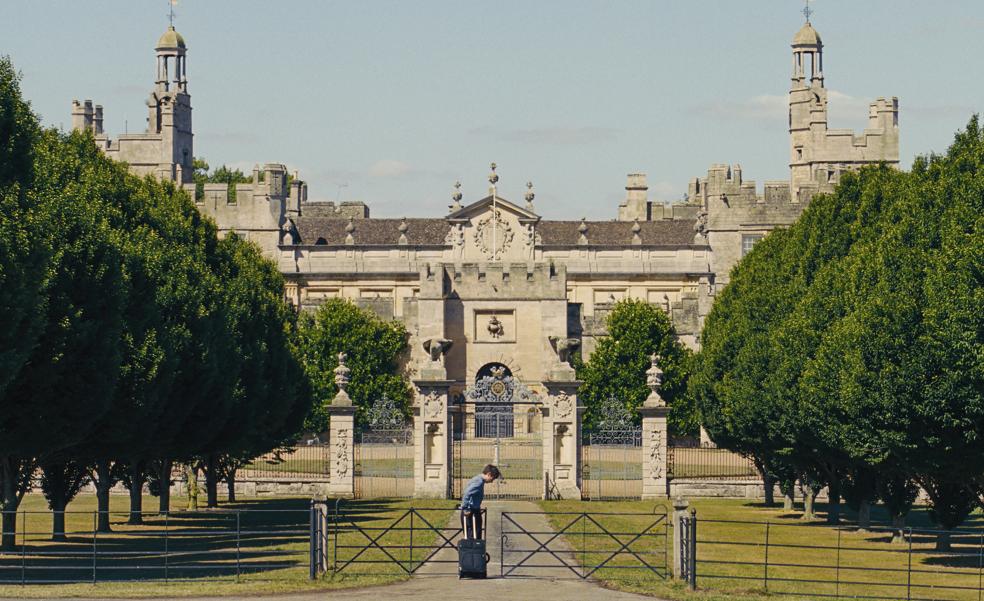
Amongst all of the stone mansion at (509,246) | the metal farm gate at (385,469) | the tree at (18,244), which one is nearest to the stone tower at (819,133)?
the stone mansion at (509,246)

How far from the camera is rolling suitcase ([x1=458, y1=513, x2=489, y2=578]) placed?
1278 inches

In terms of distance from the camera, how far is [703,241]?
120 m

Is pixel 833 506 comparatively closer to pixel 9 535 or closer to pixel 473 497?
pixel 473 497

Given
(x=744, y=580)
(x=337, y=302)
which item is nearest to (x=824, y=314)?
(x=744, y=580)

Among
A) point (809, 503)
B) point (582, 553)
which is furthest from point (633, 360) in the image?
point (582, 553)

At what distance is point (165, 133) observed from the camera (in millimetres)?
129000

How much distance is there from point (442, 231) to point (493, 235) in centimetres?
1071

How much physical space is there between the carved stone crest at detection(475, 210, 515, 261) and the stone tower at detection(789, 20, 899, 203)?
20898 millimetres

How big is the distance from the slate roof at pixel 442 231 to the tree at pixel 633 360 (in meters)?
16.5

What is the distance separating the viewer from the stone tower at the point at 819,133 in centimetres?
12650

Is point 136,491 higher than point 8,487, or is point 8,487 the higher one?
point 8,487

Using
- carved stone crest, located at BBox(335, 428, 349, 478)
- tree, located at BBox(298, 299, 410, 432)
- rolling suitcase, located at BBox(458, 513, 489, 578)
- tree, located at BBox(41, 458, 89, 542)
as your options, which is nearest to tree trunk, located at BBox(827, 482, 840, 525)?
carved stone crest, located at BBox(335, 428, 349, 478)

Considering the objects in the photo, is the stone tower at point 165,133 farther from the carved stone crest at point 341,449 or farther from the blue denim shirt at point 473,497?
the blue denim shirt at point 473,497

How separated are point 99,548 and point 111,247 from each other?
6.75 metres
